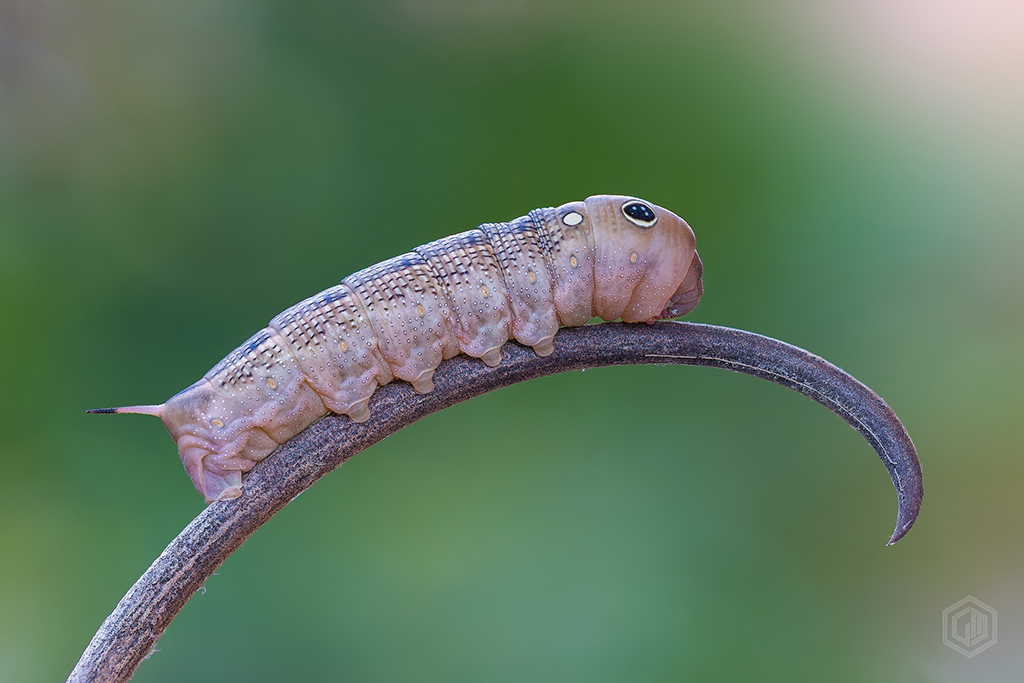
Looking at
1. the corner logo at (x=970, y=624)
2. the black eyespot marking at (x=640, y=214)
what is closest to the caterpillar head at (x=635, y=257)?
the black eyespot marking at (x=640, y=214)

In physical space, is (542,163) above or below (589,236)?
above

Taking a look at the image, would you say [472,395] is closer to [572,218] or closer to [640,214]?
[572,218]

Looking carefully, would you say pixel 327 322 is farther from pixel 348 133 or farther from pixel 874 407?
pixel 348 133

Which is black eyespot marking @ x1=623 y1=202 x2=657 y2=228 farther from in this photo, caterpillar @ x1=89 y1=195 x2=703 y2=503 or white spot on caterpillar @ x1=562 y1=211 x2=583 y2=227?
white spot on caterpillar @ x1=562 y1=211 x2=583 y2=227

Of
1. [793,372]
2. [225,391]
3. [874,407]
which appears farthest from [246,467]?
[874,407]

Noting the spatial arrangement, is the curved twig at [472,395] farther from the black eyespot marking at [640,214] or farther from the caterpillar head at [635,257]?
the black eyespot marking at [640,214]

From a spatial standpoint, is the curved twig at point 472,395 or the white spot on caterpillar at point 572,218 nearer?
the curved twig at point 472,395

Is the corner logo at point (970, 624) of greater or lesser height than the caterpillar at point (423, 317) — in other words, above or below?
below
